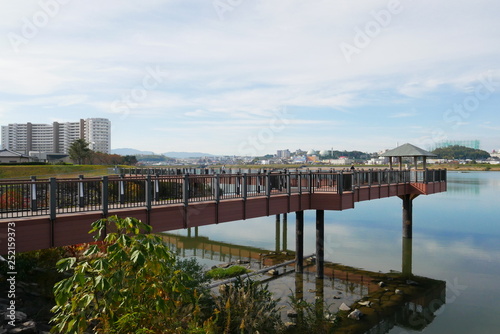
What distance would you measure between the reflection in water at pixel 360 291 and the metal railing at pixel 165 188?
5194 mm

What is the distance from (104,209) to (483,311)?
17999 millimetres

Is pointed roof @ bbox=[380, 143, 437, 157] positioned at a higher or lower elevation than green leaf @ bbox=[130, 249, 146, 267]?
higher

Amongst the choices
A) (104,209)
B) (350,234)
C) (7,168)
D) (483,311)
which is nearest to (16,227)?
(104,209)

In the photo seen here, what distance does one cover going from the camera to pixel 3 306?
11.1 metres

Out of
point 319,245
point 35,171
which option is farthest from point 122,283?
point 35,171

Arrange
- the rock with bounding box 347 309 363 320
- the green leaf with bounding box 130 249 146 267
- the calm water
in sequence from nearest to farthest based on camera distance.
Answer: the green leaf with bounding box 130 249 146 267 → the rock with bounding box 347 309 363 320 → the calm water

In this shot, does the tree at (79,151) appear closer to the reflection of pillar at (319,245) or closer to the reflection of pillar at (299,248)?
the reflection of pillar at (299,248)

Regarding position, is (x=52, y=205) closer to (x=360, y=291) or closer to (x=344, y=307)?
(x=344, y=307)

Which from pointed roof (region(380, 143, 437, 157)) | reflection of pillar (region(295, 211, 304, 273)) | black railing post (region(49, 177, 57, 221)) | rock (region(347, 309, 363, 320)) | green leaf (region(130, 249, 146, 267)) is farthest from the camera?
pointed roof (region(380, 143, 437, 157))

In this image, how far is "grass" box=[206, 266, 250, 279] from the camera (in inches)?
851

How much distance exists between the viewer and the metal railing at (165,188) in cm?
1171

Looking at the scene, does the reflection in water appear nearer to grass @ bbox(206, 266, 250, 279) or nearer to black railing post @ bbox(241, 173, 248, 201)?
grass @ bbox(206, 266, 250, 279)

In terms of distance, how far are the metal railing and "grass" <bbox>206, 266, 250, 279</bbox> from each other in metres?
5.22

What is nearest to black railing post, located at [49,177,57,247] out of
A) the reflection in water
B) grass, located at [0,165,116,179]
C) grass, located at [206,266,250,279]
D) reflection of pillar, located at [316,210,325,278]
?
the reflection in water
